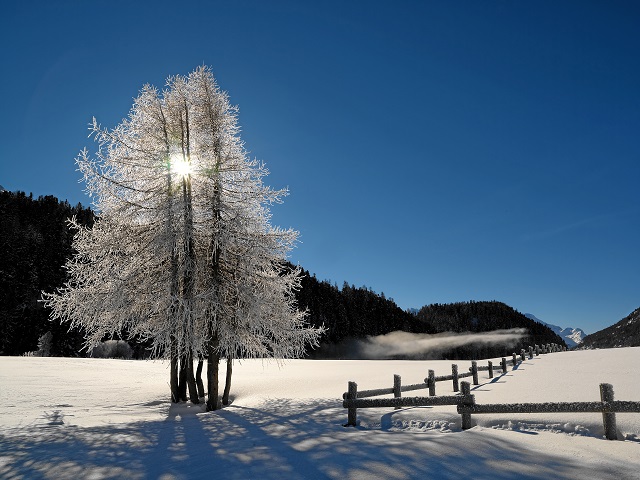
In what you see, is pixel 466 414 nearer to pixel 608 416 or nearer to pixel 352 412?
pixel 608 416

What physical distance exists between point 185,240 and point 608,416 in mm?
13140

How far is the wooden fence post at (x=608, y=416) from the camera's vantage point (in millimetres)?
7916

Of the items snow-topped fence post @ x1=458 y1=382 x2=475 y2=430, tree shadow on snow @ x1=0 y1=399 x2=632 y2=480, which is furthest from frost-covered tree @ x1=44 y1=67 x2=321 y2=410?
snow-topped fence post @ x1=458 y1=382 x2=475 y2=430

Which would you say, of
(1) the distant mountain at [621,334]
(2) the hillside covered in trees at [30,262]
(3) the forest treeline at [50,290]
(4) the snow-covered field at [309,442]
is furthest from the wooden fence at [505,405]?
(1) the distant mountain at [621,334]

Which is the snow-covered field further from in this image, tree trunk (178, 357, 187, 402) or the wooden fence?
tree trunk (178, 357, 187, 402)

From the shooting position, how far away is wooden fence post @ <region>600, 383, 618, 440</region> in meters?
7.92

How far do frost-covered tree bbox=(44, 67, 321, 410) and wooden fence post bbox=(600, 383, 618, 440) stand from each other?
31.9 feet

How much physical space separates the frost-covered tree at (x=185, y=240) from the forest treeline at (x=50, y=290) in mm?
42168

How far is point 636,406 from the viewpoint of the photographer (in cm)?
759

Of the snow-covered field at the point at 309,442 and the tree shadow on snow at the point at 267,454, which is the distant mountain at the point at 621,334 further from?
the tree shadow on snow at the point at 267,454

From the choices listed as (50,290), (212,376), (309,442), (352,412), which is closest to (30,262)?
(50,290)

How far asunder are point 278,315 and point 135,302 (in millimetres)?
5242

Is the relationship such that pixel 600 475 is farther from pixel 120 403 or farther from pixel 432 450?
pixel 120 403

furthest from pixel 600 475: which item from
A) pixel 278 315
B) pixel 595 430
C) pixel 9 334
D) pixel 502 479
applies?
pixel 9 334
